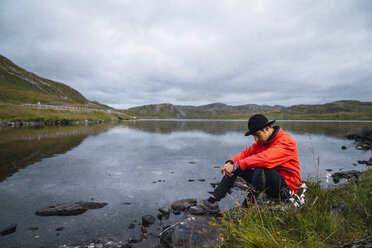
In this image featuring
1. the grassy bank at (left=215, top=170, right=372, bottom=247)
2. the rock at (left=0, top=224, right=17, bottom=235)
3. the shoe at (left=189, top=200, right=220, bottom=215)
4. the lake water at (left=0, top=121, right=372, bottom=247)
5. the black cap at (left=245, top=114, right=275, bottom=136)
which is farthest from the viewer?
the shoe at (left=189, top=200, right=220, bottom=215)

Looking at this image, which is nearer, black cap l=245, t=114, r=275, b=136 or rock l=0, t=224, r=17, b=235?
black cap l=245, t=114, r=275, b=136

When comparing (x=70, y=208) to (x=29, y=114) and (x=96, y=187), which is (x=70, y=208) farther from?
(x=29, y=114)

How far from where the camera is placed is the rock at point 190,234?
177 inches

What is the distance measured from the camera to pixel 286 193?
16.0 ft

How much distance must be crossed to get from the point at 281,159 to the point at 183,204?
3.88 meters

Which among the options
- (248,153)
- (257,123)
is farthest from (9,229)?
(257,123)

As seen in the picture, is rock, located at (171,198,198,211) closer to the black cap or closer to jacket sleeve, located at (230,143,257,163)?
jacket sleeve, located at (230,143,257,163)

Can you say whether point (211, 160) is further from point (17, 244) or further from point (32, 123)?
point (32, 123)

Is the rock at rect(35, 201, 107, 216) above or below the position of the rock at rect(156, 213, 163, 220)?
above

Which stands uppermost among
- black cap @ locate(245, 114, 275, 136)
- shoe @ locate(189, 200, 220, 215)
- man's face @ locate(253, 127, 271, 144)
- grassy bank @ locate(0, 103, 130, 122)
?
grassy bank @ locate(0, 103, 130, 122)

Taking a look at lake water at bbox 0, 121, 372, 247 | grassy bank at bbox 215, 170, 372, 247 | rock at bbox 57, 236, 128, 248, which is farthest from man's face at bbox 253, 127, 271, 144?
rock at bbox 57, 236, 128, 248

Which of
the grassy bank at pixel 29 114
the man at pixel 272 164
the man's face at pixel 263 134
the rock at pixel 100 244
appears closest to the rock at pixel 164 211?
the rock at pixel 100 244

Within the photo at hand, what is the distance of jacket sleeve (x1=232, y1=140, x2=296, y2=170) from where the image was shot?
475 centimetres

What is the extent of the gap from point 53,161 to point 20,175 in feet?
10.4
